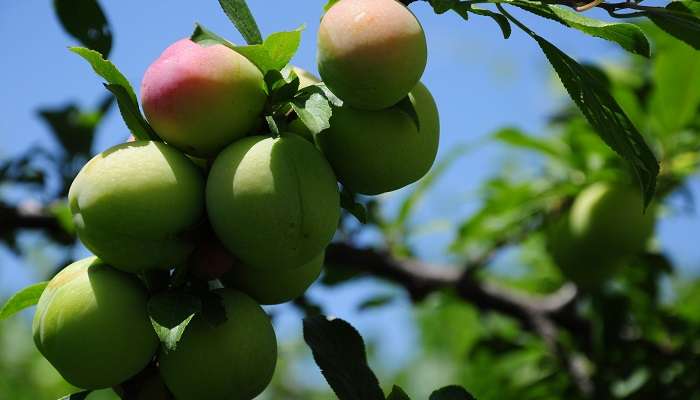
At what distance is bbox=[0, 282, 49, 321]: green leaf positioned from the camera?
80 centimetres

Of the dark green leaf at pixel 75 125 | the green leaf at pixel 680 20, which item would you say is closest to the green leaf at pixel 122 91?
the green leaf at pixel 680 20

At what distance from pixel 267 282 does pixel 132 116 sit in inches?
7.9

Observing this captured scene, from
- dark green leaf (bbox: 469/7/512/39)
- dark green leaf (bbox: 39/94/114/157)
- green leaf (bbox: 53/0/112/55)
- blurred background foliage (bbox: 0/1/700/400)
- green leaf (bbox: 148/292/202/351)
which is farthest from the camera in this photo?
dark green leaf (bbox: 39/94/114/157)

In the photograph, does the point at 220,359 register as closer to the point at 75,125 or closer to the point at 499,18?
the point at 499,18

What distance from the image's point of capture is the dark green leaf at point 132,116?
72 cm

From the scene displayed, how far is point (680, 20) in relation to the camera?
81 centimetres

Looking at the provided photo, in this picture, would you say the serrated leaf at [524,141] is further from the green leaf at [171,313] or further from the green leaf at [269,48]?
the green leaf at [171,313]

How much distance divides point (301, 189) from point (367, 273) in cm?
107

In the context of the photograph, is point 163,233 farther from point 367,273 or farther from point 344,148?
point 367,273

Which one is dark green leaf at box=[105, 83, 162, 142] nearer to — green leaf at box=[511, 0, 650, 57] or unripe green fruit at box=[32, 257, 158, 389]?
unripe green fruit at box=[32, 257, 158, 389]

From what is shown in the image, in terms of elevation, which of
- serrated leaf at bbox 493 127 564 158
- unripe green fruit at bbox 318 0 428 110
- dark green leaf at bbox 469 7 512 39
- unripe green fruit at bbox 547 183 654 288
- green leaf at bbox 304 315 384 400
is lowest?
unripe green fruit at bbox 547 183 654 288

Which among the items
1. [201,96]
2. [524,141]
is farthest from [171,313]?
[524,141]

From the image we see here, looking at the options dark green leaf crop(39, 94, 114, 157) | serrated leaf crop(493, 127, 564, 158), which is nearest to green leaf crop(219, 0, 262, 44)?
serrated leaf crop(493, 127, 564, 158)

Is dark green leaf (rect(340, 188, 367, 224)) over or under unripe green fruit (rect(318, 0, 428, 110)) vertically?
under
